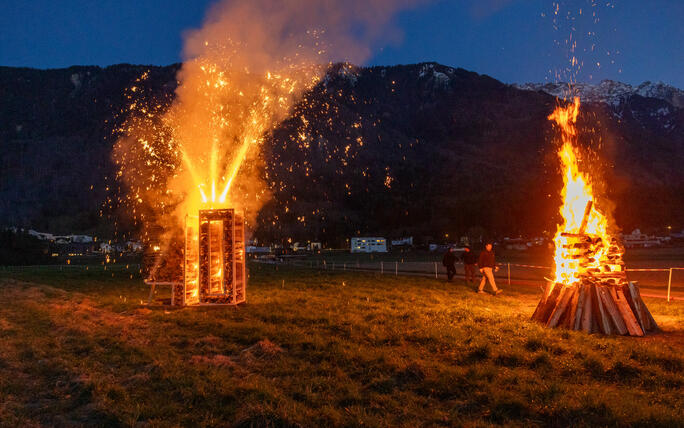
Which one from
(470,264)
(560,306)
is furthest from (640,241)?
(560,306)

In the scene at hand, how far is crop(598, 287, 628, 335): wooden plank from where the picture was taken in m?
10.1

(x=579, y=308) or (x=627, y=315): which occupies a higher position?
(x=579, y=308)

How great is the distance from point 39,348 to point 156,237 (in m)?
7.36

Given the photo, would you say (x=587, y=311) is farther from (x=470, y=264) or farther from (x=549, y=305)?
(x=470, y=264)

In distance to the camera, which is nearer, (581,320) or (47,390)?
(47,390)

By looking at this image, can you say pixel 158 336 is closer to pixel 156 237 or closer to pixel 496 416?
pixel 156 237

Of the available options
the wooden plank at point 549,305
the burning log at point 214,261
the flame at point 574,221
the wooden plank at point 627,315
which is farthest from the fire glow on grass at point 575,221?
the burning log at point 214,261

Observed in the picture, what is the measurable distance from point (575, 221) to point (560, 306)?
280 centimetres

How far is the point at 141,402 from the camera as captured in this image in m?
6.47

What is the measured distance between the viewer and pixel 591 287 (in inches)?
416

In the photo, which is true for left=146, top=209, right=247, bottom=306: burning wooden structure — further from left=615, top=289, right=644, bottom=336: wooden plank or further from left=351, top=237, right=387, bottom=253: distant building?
left=351, top=237, right=387, bottom=253: distant building

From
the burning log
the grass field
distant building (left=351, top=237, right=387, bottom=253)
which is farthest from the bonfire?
distant building (left=351, top=237, right=387, bottom=253)

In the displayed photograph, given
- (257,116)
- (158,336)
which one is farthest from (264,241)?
(158,336)

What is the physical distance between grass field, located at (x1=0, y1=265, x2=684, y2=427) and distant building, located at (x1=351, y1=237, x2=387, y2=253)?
92.3 metres
